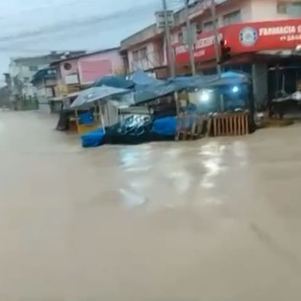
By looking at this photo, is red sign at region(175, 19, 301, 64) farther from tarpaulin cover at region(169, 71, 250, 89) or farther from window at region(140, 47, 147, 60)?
window at region(140, 47, 147, 60)

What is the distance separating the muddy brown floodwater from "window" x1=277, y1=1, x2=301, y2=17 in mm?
12369

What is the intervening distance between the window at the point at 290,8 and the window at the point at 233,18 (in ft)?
6.07

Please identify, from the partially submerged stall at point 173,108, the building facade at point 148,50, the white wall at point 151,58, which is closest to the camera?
the partially submerged stall at point 173,108

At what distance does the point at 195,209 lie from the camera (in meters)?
9.24

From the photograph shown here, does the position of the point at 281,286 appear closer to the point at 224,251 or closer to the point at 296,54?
the point at 224,251

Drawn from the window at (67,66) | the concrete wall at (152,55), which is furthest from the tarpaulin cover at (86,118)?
the window at (67,66)

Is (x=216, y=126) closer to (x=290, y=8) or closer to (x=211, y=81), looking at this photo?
(x=211, y=81)

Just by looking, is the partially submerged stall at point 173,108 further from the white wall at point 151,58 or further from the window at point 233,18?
the white wall at point 151,58

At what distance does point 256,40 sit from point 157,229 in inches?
643

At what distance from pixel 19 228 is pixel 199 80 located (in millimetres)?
12991

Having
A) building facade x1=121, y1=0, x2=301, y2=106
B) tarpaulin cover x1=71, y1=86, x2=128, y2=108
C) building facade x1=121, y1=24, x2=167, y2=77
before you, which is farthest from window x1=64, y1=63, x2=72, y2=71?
tarpaulin cover x1=71, y1=86, x2=128, y2=108

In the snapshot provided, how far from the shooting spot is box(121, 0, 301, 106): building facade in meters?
23.1

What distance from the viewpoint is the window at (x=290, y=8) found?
26344mm

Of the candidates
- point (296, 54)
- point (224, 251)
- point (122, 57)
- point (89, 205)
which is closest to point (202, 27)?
point (296, 54)
